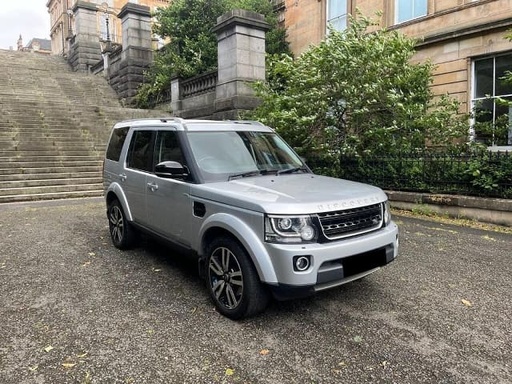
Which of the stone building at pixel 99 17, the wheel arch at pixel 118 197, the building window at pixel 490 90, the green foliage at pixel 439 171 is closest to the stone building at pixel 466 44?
the building window at pixel 490 90

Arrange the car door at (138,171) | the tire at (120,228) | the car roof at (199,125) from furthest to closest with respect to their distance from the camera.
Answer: the tire at (120,228)
the car door at (138,171)
the car roof at (199,125)

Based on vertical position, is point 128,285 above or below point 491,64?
below

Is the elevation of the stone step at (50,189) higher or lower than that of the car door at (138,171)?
lower

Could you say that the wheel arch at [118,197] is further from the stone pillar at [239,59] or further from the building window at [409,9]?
the building window at [409,9]

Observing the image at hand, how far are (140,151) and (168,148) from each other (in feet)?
2.72

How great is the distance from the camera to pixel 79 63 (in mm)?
26406

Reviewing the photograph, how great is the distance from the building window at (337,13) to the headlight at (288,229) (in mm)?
15579

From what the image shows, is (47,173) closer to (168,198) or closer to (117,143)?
(117,143)

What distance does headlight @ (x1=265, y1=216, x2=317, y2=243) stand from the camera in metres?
3.31

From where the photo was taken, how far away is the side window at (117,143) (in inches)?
235

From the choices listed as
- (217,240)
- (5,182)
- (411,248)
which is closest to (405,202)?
(411,248)

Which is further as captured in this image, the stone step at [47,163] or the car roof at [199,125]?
the stone step at [47,163]

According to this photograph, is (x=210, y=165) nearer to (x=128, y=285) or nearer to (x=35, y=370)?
(x=128, y=285)

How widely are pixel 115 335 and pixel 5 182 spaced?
9146mm
